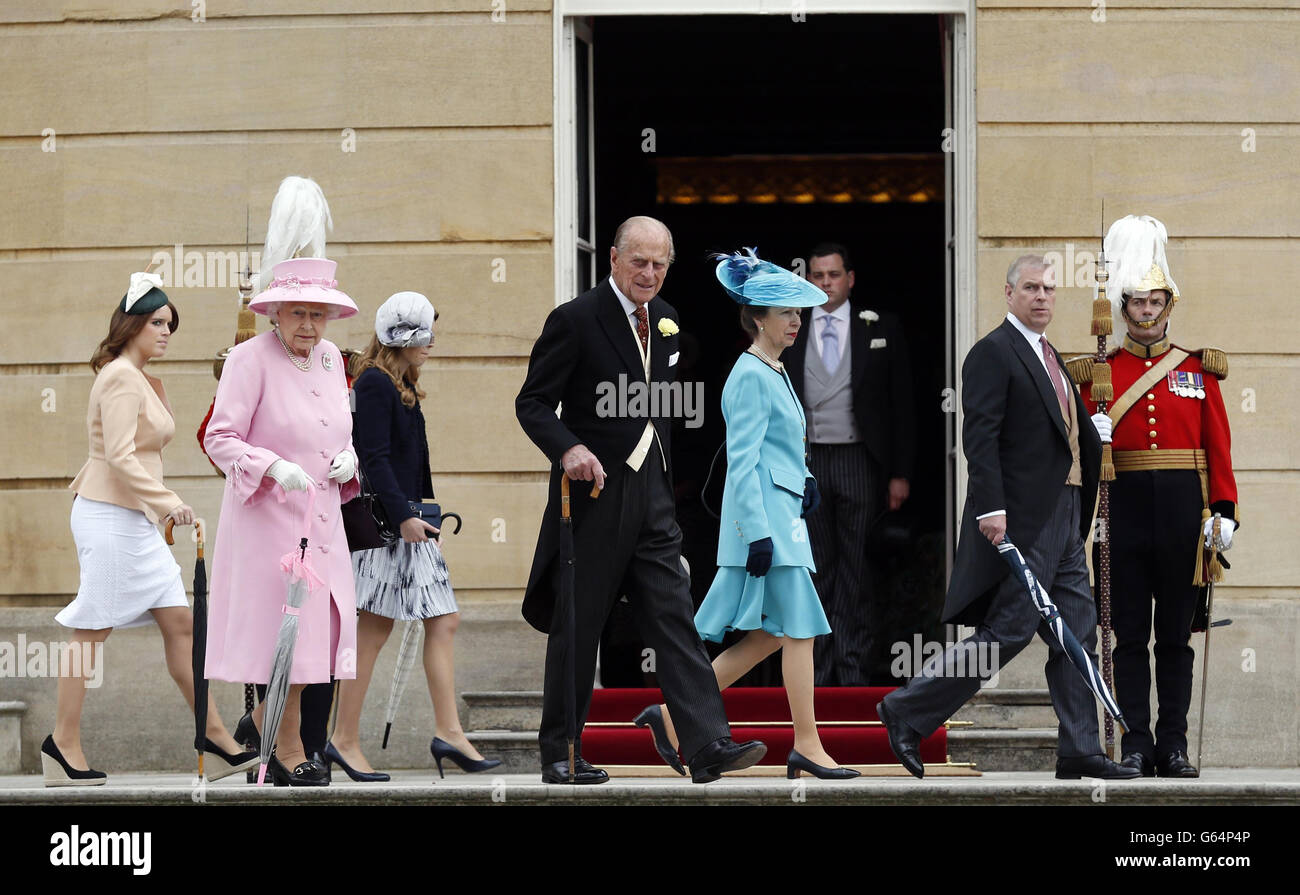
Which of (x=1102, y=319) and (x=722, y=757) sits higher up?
(x=1102, y=319)

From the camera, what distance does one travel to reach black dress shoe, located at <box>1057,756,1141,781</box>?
8.46 meters

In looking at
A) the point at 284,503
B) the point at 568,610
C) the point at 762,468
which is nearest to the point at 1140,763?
the point at 762,468

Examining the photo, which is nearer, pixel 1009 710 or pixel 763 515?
pixel 763 515

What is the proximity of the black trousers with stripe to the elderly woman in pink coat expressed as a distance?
3031mm

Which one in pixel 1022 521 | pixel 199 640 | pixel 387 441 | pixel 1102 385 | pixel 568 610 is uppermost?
pixel 1102 385

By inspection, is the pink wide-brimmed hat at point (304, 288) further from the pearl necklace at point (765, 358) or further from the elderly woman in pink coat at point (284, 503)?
the pearl necklace at point (765, 358)

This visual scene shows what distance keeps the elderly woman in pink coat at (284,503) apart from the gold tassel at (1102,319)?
10.3ft

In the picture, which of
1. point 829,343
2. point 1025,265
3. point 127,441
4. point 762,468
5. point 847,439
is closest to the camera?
point 762,468

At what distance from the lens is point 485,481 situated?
35.4 ft

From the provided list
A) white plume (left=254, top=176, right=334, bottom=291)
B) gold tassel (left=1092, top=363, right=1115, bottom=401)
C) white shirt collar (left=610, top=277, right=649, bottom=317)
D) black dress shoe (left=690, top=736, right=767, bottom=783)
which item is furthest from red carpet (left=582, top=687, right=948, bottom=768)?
white plume (left=254, top=176, right=334, bottom=291)

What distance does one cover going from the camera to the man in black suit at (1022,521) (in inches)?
330

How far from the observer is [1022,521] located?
8.53 metres

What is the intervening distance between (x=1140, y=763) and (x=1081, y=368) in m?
1.69

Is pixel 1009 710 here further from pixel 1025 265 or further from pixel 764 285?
pixel 764 285
